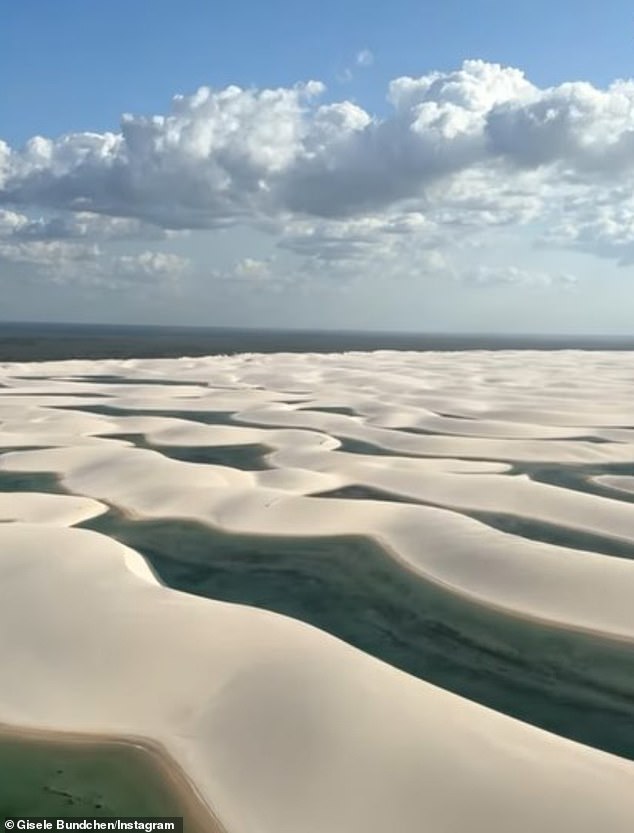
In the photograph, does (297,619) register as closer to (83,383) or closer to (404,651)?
(404,651)

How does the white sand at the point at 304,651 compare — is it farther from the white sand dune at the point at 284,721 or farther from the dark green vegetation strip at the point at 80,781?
the dark green vegetation strip at the point at 80,781

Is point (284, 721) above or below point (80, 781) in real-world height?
above

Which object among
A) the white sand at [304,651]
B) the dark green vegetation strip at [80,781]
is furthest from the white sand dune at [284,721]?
the dark green vegetation strip at [80,781]

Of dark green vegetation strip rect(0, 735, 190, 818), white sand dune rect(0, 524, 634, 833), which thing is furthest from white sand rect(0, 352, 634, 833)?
dark green vegetation strip rect(0, 735, 190, 818)

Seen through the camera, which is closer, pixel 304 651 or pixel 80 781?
pixel 80 781

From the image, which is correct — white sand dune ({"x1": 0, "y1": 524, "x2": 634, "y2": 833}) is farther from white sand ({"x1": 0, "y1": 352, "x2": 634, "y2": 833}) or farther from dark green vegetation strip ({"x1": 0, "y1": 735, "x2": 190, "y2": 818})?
dark green vegetation strip ({"x1": 0, "y1": 735, "x2": 190, "y2": 818})

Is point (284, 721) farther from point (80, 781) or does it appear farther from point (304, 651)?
point (80, 781)

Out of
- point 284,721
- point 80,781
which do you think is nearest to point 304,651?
point 284,721

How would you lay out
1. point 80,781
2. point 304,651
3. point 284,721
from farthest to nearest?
point 304,651, point 284,721, point 80,781

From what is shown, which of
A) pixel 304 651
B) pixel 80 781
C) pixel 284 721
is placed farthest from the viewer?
pixel 304 651
